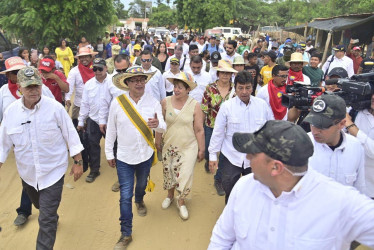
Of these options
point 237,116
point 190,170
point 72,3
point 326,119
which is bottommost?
point 190,170

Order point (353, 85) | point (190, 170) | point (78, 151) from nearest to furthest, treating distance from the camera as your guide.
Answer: point (353, 85) < point (78, 151) < point (190, 170)

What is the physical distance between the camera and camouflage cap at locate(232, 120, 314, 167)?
1484 mm

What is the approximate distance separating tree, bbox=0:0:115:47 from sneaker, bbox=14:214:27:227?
10.4m

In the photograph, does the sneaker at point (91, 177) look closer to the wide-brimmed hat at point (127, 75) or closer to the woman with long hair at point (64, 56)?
the wide-brimmed hat at point (127, 75)

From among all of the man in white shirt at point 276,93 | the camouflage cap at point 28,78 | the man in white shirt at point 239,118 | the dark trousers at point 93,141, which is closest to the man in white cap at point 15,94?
the dark trousers at point 93,141

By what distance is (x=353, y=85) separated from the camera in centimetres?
260

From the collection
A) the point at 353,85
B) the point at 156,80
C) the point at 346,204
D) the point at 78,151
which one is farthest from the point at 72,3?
the point at 346,204

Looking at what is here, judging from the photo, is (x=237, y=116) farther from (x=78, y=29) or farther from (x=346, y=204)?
(x=78, y=29)

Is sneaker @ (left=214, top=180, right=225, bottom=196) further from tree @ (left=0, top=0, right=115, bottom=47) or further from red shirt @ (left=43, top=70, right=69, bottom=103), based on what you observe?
tree @ (left=0, top=0, right=115, bottom=47)

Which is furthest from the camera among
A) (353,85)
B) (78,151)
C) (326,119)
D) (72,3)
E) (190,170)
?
(72,3)

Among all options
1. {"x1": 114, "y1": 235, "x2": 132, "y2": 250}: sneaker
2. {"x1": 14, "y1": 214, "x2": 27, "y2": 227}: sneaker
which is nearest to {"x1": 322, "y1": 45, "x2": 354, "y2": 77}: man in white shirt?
{"x1": 114, "y1": 235, "x2": 132, "y2": 250}: sneaker

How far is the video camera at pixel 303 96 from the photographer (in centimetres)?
302

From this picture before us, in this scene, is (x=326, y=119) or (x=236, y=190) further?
(x=326, y=119)

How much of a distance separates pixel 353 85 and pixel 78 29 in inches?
521
